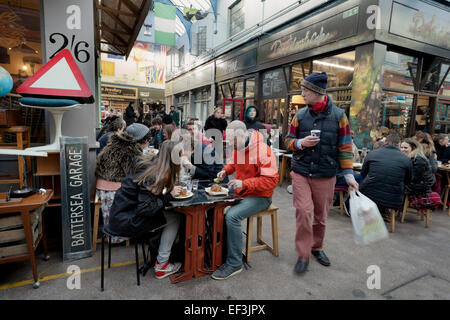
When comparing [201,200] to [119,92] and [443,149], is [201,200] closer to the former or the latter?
[443,149]

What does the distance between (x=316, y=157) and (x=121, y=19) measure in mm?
6559

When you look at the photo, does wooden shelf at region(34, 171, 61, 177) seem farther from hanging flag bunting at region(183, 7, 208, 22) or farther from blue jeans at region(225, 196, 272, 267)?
hanging flag bunting at region(183, 7, 208, 22)

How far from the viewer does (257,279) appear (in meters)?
2.75

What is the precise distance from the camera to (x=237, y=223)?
9.07 feet

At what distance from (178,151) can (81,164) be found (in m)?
1.33

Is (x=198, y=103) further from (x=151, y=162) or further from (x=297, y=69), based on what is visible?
(x=151, y=162)

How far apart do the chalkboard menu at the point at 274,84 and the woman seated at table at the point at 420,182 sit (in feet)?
17.5

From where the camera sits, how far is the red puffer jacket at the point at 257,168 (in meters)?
2.76

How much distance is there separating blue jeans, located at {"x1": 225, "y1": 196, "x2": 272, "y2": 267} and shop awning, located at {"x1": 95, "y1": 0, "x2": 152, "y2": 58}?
4.30 meters

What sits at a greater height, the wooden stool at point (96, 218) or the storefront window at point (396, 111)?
the storefront window at point (396, 111)

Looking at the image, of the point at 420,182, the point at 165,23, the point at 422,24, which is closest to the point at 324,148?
the point at 420,182

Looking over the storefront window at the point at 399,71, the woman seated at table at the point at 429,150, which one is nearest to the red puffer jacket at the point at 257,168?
the woman seated at table at the point at 429,150

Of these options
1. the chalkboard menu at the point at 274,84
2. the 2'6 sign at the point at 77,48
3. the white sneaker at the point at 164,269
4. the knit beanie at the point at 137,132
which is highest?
the chalkboard menu at the point at 274,84

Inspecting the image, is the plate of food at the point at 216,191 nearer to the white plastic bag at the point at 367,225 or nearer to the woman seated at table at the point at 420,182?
the white plastic bag at the point at 367,225
